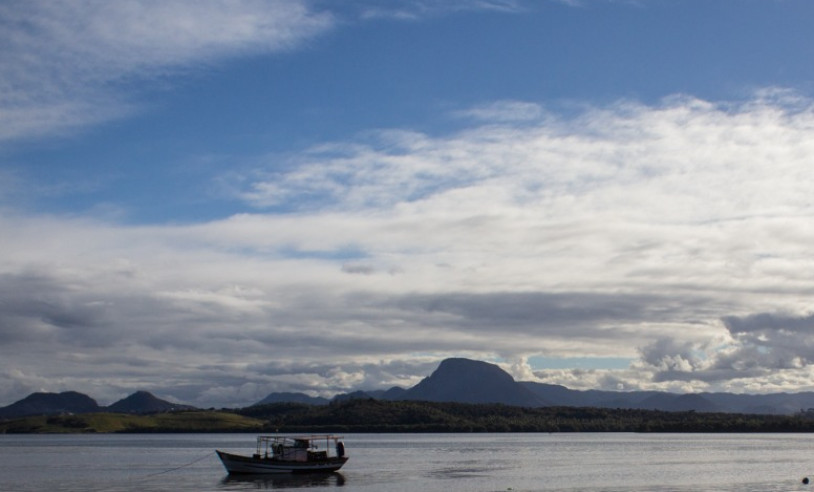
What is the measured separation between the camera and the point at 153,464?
126m

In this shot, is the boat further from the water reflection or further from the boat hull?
the water reflection

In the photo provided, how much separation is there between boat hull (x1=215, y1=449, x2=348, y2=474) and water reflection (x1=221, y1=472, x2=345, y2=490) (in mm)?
702

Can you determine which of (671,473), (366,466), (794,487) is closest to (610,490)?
(794,487)

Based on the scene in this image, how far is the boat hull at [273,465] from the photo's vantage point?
103 metres

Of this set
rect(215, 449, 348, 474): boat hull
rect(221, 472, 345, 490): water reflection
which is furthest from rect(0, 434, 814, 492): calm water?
rect(215, 449, 348, 474): boat hull

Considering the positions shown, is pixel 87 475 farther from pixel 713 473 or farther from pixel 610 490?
pixel 713 473

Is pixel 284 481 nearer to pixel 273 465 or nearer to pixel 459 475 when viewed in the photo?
pixel 273 465

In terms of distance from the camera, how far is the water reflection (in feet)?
300

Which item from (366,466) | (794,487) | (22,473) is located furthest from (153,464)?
(794,487)

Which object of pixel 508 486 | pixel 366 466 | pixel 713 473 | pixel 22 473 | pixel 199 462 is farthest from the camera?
pixel 199 462

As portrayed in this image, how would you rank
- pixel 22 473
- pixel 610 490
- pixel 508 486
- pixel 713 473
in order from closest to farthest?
pixel 610 490 → pixel 508 486 → pixel 713 473 → pixel 22 473

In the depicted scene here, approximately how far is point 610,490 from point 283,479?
38.9 metres

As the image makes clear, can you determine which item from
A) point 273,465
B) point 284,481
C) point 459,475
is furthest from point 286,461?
point 459,475

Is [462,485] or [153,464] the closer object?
[462,485]
